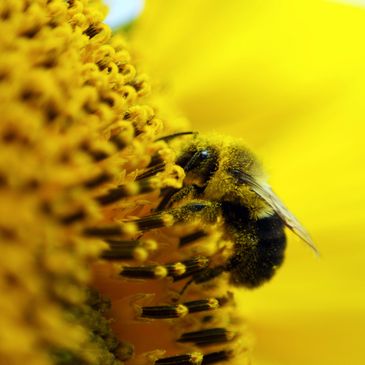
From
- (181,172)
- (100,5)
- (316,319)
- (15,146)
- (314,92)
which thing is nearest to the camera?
(15,146)

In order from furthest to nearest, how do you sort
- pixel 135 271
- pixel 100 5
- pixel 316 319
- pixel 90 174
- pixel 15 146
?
pixel 316 319, pixel 100 5, pixel 135 271, pixel 90 174, pixel 15 146

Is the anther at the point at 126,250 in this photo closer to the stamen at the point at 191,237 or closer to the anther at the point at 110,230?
the anther at the point at 110,230

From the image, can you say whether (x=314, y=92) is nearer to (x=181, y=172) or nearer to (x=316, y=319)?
(x=316, y=319)

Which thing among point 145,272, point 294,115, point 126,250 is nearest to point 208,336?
point 145,272

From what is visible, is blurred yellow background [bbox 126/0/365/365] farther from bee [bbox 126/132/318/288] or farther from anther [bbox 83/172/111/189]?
anther [bbox 83/172/111/189]

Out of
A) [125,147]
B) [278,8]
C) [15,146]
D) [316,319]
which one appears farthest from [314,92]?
[15,146]

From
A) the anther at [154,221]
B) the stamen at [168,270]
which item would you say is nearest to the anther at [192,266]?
the stamen at [168,270]

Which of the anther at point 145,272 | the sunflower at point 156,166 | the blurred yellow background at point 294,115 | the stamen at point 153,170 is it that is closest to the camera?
the sunflower at point 156,166
